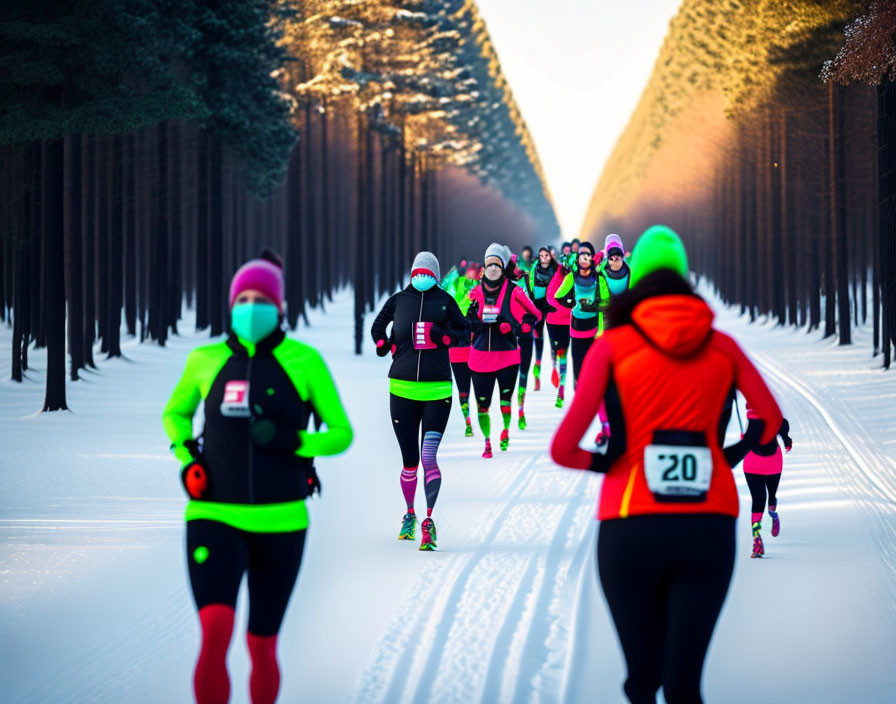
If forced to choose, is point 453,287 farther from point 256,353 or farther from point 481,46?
point 481,46

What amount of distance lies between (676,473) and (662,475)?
0.04 m

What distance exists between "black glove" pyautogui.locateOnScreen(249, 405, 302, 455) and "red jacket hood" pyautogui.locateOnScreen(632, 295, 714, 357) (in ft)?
4.62

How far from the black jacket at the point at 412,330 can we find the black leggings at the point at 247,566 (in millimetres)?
4629

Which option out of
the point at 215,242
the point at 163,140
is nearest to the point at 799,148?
the point at 215,242

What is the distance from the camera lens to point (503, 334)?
45.9 feet

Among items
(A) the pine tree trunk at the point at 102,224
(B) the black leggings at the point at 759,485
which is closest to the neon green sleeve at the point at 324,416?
(B) the black leggings at the point at 759,485

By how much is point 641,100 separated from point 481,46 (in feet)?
189

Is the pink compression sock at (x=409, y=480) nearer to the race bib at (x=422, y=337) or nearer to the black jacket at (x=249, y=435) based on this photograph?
the race bib at (x=422, y=337)

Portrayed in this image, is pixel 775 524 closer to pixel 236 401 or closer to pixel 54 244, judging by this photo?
pixel 236 401

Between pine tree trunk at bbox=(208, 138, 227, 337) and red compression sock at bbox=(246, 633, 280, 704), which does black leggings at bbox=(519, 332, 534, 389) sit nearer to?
red compression sock at bbox=(246, 633, 280, 704)

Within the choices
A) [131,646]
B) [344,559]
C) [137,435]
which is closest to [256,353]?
[131,646]

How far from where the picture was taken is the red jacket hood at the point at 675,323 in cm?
402

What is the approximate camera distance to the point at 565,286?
16922mm

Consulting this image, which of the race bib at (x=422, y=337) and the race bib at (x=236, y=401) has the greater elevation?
the race bib at (x=422, y=337)
